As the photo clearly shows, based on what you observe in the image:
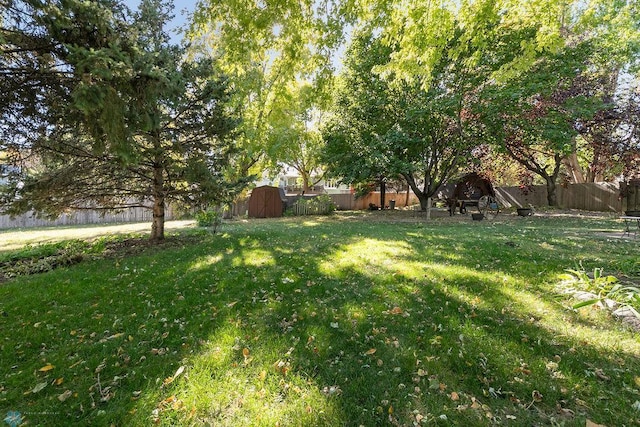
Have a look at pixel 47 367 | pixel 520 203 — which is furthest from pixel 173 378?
pixel 520 203

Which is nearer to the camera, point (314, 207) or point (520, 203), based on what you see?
point (314, 207)

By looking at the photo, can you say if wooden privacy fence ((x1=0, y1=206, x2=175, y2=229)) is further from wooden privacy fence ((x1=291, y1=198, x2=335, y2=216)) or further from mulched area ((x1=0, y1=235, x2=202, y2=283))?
mulched area ((x1=0, y1=235, x2=202, y2=283))

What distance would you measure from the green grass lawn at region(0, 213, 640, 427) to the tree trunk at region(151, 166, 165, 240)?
7.65 feet

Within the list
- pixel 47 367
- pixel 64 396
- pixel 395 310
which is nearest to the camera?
pixel 64 396

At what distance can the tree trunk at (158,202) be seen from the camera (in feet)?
21.6

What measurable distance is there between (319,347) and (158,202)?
5.72 metres

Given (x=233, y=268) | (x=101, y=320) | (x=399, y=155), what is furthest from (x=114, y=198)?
(x=399, y=155)

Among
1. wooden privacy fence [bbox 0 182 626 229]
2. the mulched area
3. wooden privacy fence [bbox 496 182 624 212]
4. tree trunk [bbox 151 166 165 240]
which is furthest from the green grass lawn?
wooden privacy fence [bbox 496 182 624 212]

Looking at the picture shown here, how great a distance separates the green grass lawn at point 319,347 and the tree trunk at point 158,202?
2.33 metres

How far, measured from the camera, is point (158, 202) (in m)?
6.80

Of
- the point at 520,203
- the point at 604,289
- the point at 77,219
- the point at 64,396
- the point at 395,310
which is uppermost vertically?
the point at 520,203

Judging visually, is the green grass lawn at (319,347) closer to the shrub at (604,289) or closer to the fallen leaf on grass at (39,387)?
the fallen leaf on grass at (39,387)

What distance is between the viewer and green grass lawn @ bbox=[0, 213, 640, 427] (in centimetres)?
202

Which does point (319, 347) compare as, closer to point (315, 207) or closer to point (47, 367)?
point (47, 367)
